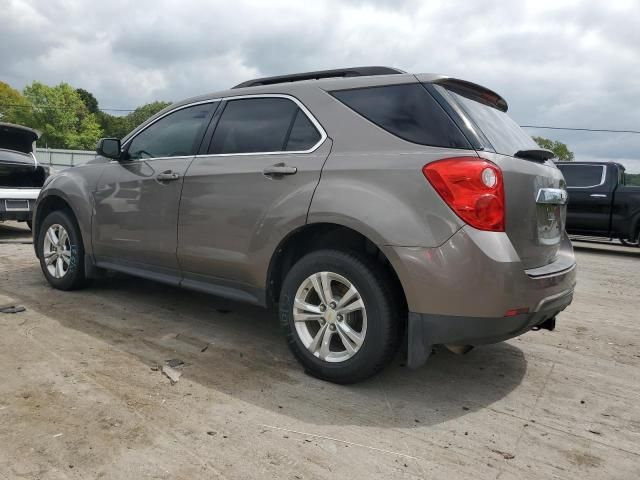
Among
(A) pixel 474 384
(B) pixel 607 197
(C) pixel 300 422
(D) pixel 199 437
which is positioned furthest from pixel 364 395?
(B) pixel 607 197

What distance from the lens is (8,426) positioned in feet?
7.88

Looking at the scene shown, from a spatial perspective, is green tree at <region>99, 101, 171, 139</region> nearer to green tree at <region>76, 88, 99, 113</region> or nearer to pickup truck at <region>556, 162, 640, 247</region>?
green tree at <region>76, 88, 99, 113</region>

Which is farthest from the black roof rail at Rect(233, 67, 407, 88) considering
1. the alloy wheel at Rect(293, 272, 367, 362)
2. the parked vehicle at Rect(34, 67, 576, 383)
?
the alloy wheel at Rect(293, 272, 367, 362)

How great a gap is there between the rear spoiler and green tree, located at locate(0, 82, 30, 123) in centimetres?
9125

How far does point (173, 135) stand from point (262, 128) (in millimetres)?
998

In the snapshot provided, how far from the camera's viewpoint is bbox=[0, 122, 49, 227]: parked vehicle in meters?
8.00

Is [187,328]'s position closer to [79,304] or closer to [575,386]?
[79,304]

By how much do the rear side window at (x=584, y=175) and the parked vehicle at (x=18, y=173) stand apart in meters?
9.78

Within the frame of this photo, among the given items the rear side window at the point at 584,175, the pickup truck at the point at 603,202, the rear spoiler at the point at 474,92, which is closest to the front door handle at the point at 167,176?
the rear spoiler at the point at 474,92

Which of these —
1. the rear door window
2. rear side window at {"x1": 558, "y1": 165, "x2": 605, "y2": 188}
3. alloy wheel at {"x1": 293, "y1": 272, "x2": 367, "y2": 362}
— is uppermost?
rear side window at {"x1": 558, "y1": 165, "x2": 605, "y2": 188}

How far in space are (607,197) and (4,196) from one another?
10.9 metres

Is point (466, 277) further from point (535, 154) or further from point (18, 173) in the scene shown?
point (18, 173)

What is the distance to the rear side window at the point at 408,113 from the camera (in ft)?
8.96

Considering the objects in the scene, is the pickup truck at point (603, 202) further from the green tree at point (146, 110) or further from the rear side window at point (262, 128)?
the green tree at point (146, 110)
